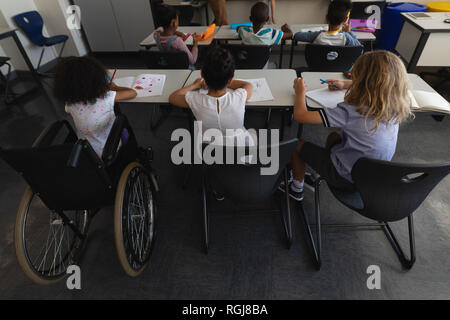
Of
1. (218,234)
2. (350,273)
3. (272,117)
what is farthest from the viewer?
(272,117)

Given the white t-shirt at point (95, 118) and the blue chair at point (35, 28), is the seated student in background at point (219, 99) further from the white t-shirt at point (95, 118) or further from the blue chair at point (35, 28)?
the blue chair at point (35, 28)

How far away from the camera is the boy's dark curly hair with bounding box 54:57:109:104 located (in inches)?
49.8

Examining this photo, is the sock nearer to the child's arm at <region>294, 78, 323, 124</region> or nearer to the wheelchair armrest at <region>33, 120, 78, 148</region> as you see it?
the child's arm at <region>294, 78, 323, 124</region>

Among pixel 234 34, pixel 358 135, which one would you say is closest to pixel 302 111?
pixel 358 135

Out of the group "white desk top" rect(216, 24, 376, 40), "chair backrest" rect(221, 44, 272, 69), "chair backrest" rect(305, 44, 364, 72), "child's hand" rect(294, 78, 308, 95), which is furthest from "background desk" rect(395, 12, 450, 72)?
"child's hand" rect(294, 78, 308, 95)

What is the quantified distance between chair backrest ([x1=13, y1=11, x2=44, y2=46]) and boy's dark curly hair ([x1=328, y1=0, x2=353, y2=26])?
385 centimetres

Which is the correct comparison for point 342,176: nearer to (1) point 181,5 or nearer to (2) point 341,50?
(2) point 341,50

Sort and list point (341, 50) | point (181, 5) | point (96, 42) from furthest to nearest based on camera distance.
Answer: point (96, 42), point (181, 5), point (341, 50)

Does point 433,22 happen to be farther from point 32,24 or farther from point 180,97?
point 32,24

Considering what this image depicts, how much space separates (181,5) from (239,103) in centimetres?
330

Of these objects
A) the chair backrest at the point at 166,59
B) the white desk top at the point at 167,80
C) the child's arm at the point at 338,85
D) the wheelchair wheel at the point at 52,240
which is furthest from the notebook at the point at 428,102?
the wheelchair wheel at the point at 52,240

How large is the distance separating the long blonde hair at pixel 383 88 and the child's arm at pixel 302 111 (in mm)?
204
